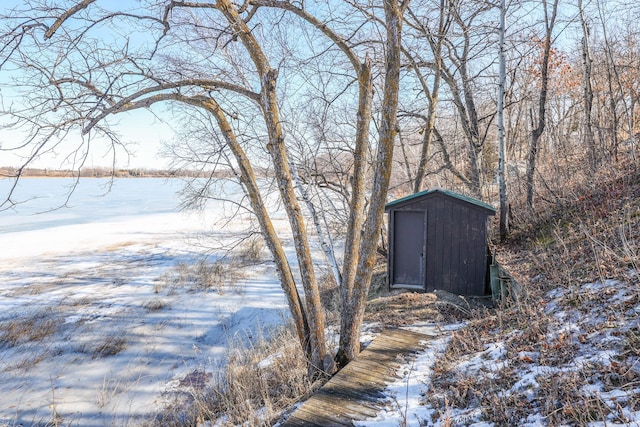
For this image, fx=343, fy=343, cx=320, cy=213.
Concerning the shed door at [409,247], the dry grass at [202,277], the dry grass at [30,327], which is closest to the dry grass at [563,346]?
the shed door at [409,247]

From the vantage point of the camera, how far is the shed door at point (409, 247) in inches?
316

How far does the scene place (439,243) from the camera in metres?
7.82

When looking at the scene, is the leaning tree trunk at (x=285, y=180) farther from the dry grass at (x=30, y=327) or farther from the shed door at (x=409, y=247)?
the dry grass at (x=30, y=327)

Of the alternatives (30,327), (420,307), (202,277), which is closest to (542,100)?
(420,307)

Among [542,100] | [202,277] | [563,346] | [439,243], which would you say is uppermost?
[542,100]

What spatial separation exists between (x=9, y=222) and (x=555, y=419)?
31.3 metres

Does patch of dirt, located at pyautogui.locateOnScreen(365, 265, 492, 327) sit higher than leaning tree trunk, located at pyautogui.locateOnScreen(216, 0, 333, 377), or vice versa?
leaning tree trunk, located at pyautogui.locateOnScreen(216, 0, 333, 377)

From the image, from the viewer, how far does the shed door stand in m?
8.02

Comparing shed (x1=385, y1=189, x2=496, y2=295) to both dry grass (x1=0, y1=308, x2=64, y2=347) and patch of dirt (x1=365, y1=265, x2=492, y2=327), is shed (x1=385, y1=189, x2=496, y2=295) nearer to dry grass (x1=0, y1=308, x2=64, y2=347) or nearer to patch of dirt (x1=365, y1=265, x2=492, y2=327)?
patch of dirt (x1=365, y1=265, x2=492, y2=327)

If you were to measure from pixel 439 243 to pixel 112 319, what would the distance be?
9.08m

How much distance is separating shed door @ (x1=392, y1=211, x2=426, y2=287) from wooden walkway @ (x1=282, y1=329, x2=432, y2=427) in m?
3.12

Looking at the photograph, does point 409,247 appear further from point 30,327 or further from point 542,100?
point 30,327

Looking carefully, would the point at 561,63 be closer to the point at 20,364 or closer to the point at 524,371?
the point at 524,371

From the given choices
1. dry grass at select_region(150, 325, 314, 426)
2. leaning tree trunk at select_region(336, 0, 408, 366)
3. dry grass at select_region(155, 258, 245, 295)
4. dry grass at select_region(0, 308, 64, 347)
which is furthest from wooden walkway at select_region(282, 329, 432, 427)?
dry grass at select_region(0, 308, 64, 347)
